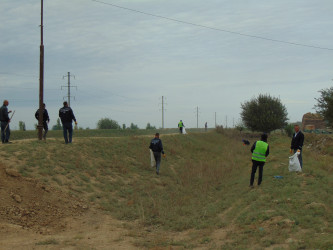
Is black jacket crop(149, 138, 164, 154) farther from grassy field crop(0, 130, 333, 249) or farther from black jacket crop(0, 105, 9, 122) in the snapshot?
black jacket crop(0, 105, 9, 122)

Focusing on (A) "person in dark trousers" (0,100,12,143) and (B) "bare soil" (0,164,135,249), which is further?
(A) "person in dark trousers" (0,100,12,143)

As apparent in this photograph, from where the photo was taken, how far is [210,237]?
7500 mm

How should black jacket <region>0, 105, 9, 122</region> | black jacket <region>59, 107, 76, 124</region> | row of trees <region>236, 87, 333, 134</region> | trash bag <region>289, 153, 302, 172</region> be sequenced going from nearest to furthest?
trash bag <region>289, 153, 302, 172</region> < black jacket <region>0, 105, 9, 122</region> < black jacket <region>59, 107, 76, 124</region> < row of trees <region>236, 87, 333, 134</region>

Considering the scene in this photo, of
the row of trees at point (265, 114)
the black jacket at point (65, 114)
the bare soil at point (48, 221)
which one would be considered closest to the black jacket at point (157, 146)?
the black jacket at point (65, 114)

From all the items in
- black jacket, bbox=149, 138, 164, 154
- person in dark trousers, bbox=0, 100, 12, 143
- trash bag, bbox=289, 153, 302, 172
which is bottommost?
trash bag, bbox=289, 153, 302, 172

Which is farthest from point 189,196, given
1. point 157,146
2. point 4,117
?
point 4,117

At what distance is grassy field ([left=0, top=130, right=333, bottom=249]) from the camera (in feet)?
23.6

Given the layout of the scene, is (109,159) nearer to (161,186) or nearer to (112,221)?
(161,186)

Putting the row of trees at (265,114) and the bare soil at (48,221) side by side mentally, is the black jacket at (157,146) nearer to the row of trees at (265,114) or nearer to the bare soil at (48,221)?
the bare soil at (48,221)

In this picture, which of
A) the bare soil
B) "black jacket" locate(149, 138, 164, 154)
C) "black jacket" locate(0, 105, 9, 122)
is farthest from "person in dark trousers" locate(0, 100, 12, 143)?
"black jacket" locate(149, 138, 164, 154)

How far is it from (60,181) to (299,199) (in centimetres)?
764

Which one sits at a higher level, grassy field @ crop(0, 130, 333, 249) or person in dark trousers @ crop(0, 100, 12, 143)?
person in dark trousers @ crop(0, 100, 12, 143)

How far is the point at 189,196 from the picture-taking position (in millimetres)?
12203

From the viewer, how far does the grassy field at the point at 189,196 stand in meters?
7.18
